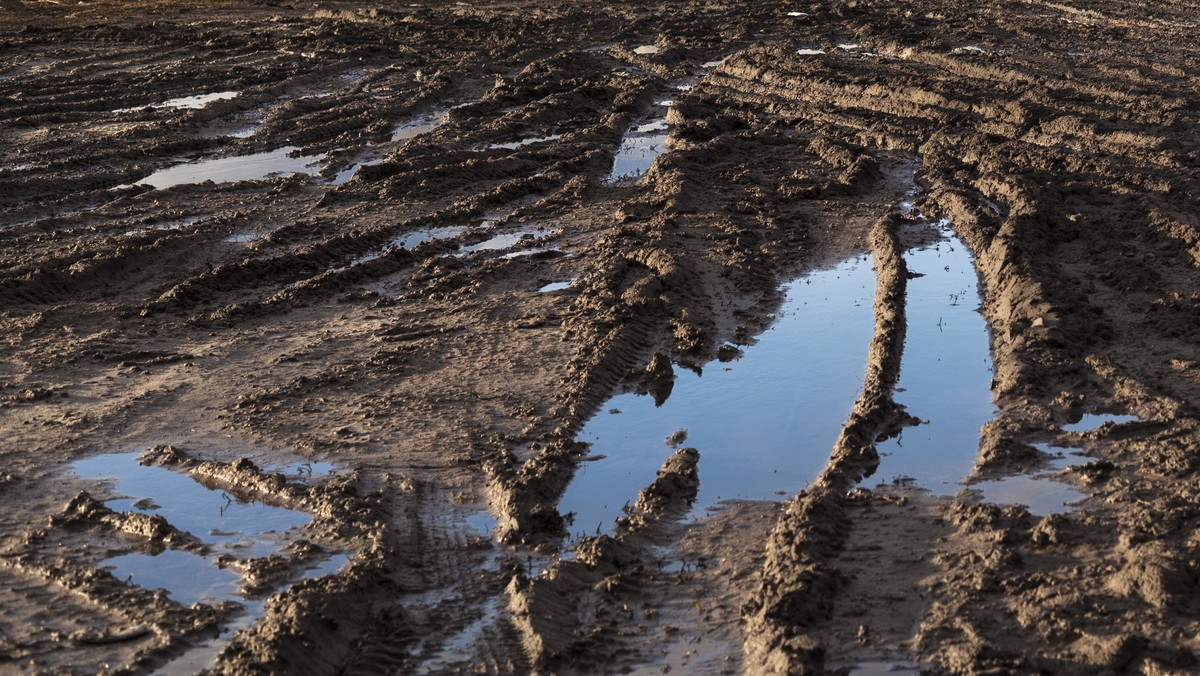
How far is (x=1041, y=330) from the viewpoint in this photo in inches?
433

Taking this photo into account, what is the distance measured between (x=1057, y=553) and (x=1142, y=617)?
83cm

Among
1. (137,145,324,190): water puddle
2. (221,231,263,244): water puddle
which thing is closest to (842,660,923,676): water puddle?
(221,231,263,244): water puddle

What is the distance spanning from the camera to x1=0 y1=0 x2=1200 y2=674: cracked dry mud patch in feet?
23.9

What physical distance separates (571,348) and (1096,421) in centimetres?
450

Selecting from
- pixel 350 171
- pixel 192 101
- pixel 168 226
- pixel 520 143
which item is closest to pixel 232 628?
pixel 168 226

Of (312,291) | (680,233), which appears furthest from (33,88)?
(680,233)

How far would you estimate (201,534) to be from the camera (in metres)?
8.60

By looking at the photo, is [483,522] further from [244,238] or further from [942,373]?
[244,238]

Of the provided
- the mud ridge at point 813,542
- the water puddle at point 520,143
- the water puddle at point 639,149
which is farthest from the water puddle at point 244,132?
the mud ridge at point 813,542

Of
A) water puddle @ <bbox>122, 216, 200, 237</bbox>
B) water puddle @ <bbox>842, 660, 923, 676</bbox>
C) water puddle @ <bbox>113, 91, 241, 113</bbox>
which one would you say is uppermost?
water puddle @ <bbox>842, 660, 923, 676</bbox>

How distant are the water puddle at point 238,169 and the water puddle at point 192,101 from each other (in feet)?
12.8

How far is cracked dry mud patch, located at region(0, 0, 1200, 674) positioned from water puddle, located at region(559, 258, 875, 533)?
189mm

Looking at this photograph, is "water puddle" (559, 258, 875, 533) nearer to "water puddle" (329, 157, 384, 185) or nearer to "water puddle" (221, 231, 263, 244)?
"water puddle" (221, 231, 263, 244)

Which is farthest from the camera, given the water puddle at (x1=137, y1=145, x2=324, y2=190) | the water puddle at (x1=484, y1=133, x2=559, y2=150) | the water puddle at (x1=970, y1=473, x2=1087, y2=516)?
the water puddle at (x1=484, y1=133, x2=559, y2=150)
